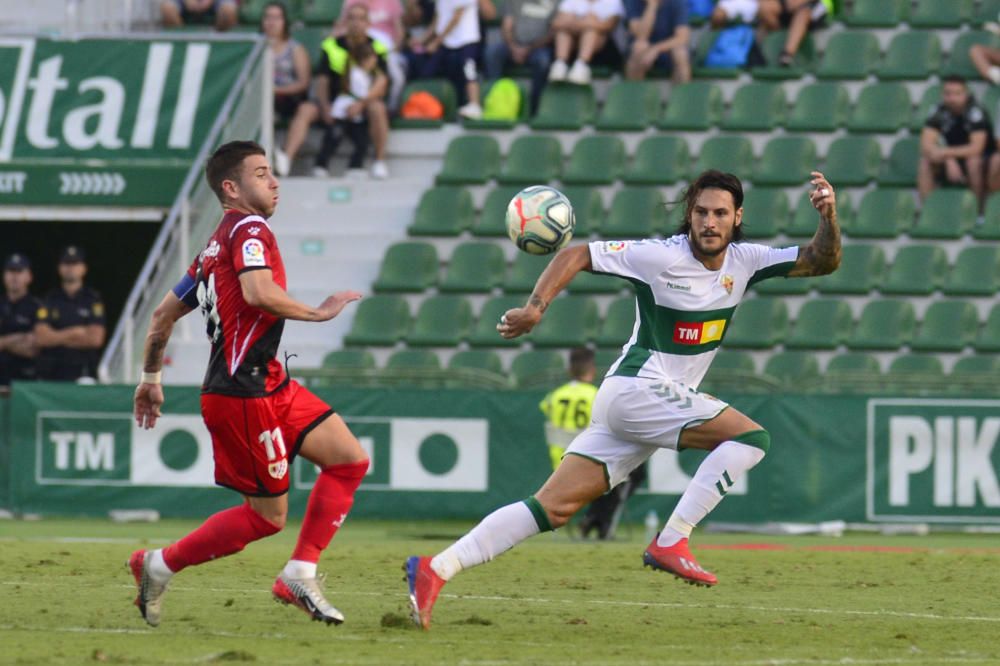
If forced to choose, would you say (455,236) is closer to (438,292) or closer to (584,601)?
(438,292)

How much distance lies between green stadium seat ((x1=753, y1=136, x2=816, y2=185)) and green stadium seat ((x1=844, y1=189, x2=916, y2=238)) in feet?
2.70

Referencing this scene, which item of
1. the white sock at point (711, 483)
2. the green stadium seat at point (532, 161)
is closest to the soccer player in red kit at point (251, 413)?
the white sock at point (711, 483)

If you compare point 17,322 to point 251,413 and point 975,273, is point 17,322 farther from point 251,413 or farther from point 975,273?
point 251,413

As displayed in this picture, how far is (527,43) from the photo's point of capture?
2267 centimetres

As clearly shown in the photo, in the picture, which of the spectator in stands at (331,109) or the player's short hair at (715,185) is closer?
the player's short hair at (715,185)

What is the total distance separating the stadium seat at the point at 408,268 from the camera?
21.0 meters

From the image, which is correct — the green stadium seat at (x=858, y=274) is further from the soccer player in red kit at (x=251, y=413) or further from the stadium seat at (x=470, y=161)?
the soccer player in red kit at (x=251, y=413)

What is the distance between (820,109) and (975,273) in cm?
307

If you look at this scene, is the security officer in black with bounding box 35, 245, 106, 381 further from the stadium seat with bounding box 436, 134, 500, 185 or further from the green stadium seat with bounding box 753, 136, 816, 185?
the green stadium seat with bounding box 753, 136, 816, 185

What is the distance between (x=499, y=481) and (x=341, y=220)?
5.70 meters

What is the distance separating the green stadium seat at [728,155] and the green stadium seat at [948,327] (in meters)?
2.95

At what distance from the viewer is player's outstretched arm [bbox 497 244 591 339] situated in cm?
789

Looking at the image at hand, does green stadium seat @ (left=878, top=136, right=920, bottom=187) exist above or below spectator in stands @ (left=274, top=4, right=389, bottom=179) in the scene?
below

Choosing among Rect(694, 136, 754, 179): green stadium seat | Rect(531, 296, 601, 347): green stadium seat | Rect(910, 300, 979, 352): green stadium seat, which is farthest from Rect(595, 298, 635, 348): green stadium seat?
Rect(910, 300, 979, 352): green stadium seat
